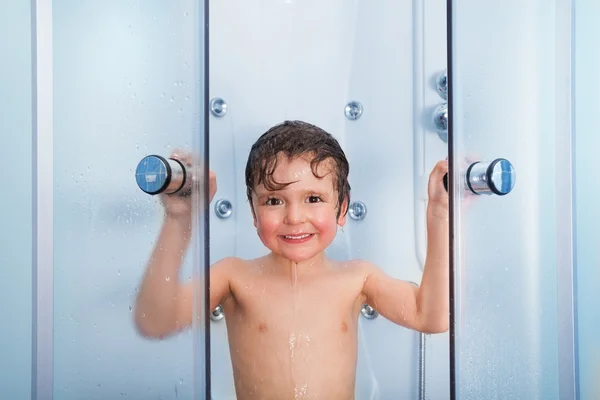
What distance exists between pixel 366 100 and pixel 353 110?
A: 0.03m

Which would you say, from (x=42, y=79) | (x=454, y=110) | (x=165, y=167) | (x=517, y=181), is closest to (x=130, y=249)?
(x=165, y=167)

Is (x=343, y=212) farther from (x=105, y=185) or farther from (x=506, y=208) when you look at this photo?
(x=105, y=185)

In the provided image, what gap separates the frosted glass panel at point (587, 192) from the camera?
3.27ft

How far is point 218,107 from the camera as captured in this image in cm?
110

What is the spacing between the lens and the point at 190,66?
796mm

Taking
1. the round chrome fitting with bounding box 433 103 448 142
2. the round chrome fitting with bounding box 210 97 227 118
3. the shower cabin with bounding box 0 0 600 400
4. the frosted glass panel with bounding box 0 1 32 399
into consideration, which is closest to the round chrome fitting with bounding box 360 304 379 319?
the shower cabin with bounding box 0 0 600 400

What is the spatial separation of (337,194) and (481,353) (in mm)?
336

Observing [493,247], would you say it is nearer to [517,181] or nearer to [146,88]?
[517,181]

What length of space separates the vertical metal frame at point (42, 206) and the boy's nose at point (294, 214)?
354mm

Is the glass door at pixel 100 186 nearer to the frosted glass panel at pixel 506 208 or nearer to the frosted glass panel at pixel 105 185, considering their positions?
the frosted glass panel at pixel 105 185

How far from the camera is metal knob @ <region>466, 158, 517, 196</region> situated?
817 millimetres

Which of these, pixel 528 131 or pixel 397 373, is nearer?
pixel 528 131

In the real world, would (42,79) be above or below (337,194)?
above

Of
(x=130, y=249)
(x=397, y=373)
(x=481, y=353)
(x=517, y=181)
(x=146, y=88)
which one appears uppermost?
(x=146, y=88)
